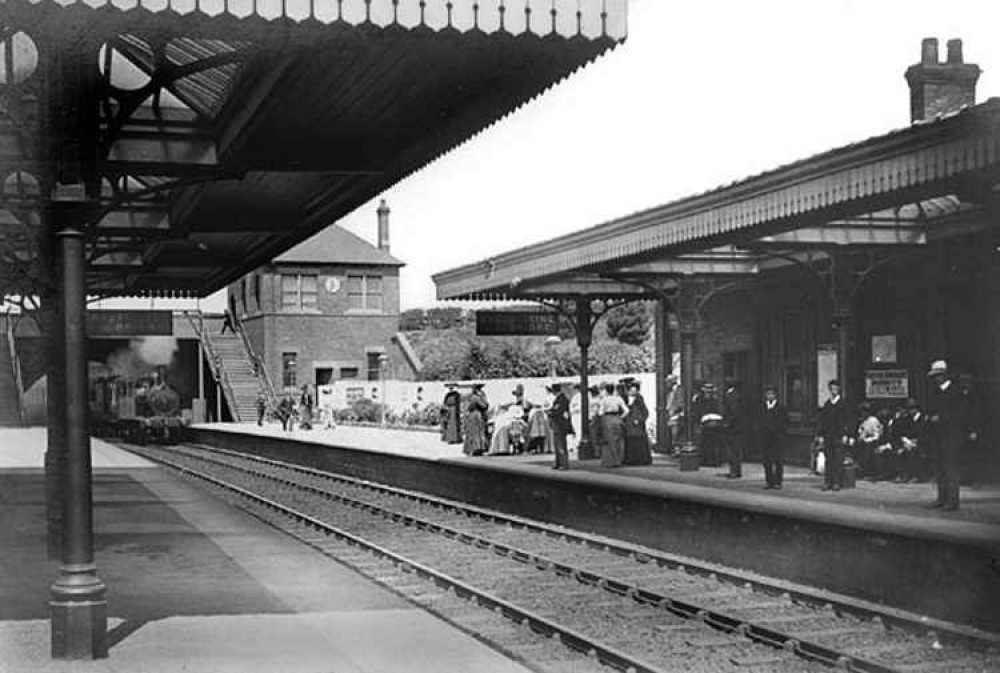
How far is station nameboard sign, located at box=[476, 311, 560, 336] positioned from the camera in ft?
66.3

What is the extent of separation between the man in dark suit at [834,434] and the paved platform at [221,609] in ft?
17.1

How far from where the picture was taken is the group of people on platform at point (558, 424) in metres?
18.6

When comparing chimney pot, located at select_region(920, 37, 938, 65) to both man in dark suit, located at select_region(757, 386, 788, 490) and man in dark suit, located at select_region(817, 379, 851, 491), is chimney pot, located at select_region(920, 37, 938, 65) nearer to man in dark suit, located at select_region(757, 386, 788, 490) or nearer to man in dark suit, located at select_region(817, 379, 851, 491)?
man in dark suit, located at select_region(817, 379, 851, 491)

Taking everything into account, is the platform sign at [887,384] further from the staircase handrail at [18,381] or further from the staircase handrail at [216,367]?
the staircase handrail at [18,381]

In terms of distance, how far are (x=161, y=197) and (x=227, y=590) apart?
18.9 feet

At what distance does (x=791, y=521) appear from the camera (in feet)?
36.1

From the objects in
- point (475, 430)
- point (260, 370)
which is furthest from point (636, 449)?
point (260, 370)

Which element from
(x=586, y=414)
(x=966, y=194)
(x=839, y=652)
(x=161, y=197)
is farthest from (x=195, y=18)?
(x=586, y=414)

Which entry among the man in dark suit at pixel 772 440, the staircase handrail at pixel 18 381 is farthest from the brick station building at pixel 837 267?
the staircase handrail at pixel 18 381

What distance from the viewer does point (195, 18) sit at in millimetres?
5980

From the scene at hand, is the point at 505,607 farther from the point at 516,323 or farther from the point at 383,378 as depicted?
the point at 383,378

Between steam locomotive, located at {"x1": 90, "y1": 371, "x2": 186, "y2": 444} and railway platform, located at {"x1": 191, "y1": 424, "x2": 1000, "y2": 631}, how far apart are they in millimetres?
22652

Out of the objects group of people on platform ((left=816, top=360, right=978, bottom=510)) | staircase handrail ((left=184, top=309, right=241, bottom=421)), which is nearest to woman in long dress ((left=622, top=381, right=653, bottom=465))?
group of people on platform ((left=816, top=360, right=978, bottom=510))

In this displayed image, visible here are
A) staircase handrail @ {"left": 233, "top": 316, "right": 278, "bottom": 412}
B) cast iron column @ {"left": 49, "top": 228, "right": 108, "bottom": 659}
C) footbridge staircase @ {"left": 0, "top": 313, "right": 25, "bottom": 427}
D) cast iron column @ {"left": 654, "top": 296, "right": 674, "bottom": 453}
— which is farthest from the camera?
staircase handrail @ {"left": 233, "top": 316, "right": 278, "bottom": 412}
